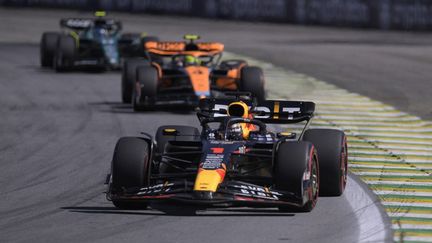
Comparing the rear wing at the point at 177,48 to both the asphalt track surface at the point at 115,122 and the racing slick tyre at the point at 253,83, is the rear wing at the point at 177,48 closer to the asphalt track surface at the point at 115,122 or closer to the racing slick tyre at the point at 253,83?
the racing slick tyre at the point at 253,83

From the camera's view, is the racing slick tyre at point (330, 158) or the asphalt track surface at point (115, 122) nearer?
the asphalt track surface at point (115, 122)

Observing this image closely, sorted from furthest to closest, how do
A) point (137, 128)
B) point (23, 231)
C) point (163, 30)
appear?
point (163, 30)
point (137, 128)
point (23, 231)

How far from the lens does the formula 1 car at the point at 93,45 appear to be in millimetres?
31516

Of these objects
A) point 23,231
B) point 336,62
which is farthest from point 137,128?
point 336,62

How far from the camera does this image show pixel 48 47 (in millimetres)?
33062

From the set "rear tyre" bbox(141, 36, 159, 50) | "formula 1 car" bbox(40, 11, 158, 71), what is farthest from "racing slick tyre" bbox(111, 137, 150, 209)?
"rear tyre" bbox(141, 36, 159, 50)

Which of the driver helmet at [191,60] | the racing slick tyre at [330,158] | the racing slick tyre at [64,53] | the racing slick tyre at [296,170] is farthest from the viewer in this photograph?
the racing slick tyre at [64,53]

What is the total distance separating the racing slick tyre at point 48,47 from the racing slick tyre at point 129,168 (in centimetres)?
1925

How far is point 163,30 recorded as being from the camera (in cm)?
4619

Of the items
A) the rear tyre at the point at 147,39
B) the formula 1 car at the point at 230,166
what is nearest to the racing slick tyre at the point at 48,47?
the rear tyre at the point at 147,39

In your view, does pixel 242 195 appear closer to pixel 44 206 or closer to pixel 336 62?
pixel 44 206

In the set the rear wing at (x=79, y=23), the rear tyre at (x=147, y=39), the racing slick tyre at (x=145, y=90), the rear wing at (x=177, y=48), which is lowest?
the rear tyre at (x=147, y=39)

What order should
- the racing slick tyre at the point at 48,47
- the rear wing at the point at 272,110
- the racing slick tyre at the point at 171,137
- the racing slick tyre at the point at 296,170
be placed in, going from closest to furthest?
1. the racing slick tyre at the point at 296,170
2. the racing slick tyre at the point at 171,137
3. the rear wing at the point at 272,110
4. the racing slick tyre at the point at 48,47

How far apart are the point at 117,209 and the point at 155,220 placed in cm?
79
